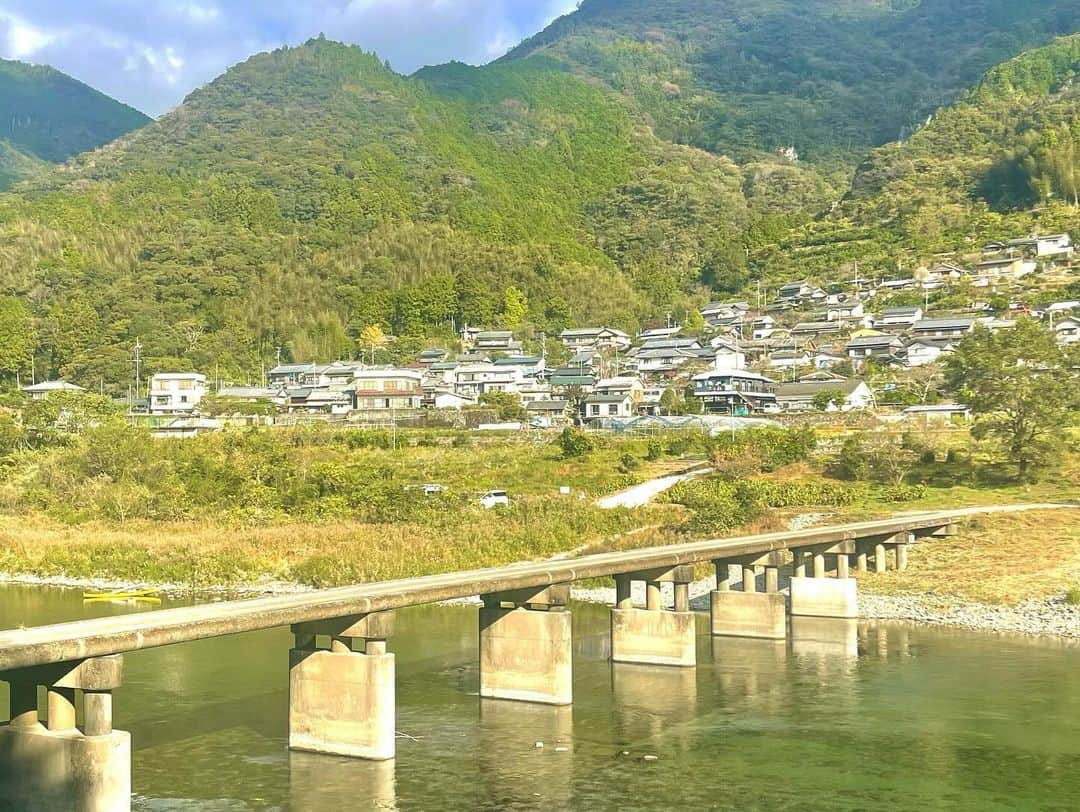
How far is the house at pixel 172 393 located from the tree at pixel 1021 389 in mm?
63575

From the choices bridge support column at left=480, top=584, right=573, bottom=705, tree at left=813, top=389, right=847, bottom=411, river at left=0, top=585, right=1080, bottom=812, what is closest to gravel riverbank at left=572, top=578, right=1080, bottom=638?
river at left=0, top=585, right=1080, bottom=812

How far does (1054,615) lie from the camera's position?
107 ft

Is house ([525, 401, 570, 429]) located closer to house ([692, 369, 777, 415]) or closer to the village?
the village

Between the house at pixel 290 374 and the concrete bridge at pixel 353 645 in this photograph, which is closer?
the concrete bridge at pixel 353 645

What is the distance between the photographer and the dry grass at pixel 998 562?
35281 millimetres

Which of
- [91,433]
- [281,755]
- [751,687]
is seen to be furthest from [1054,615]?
[91,433]

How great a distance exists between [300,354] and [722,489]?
245ft

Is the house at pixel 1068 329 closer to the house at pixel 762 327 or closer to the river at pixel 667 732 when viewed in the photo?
the house at pixel 762 327

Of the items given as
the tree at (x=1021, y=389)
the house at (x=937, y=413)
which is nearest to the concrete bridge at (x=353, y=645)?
the tree at (x=1021, y=389)

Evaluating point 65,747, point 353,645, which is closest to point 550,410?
point 353,645

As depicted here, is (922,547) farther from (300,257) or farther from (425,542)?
(300,257)

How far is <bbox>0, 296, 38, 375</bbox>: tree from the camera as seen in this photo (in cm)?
10700

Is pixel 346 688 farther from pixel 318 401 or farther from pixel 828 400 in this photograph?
pixel 318 401

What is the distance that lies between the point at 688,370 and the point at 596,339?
20737 mm
